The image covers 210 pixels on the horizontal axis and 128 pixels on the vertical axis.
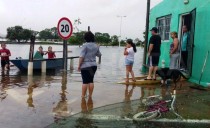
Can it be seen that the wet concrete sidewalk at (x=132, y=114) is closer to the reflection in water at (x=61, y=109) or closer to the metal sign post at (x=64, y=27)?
the reflection in water at (x=61, y=109)

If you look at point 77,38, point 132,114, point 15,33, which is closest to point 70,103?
point 132,114

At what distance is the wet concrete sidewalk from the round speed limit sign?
16.8 ft

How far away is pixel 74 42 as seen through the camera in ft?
337

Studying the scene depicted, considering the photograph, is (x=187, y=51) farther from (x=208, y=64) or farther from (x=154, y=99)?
(x=154, y=99)

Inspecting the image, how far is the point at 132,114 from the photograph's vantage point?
298 inches

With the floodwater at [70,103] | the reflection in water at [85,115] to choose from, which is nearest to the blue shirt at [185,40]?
the floodwater at [70,103]

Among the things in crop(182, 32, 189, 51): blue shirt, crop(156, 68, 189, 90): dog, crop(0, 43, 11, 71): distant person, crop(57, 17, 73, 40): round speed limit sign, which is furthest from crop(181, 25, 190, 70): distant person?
crop(0, 43, 11, 71): distant person

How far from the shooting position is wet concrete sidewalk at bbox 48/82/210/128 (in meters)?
6.80

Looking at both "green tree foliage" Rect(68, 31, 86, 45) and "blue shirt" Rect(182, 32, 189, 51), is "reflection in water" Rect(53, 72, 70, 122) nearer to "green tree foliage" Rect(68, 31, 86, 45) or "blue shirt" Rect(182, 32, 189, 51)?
"blue shirt" Rect(182, 32, 189, 51)

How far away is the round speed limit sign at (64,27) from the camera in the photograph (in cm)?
1371

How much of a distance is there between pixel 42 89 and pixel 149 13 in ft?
31.8

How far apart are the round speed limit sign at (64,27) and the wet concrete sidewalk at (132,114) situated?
5121 mm

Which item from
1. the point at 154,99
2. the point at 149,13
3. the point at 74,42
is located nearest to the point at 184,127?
the point at 154,99

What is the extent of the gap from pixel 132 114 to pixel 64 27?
7.13 meters
